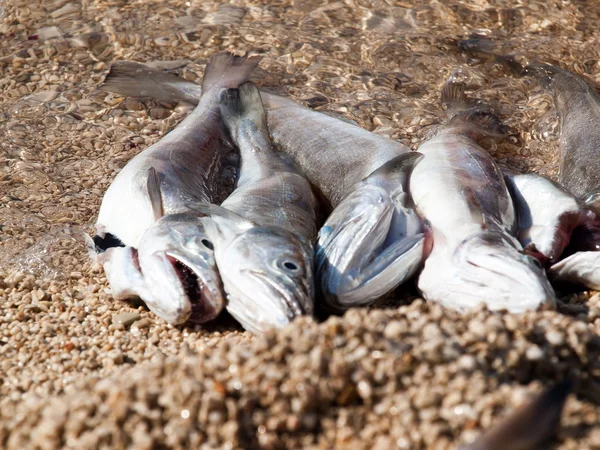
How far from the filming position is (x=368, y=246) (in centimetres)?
394

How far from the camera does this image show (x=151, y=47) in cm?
762

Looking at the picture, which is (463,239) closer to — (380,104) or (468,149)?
(468,149)

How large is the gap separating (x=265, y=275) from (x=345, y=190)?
146cm

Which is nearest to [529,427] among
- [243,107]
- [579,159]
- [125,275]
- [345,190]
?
[125,275]

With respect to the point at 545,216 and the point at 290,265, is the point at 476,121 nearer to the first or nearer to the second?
the point at 545,216

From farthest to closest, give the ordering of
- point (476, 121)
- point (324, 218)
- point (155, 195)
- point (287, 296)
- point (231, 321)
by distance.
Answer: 1. point (476, 121)
2. point (324, 218)
3. point (155, 195)
4. point (231, 321)
5. point (287, 296)

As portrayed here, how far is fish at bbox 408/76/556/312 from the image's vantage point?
3547mm

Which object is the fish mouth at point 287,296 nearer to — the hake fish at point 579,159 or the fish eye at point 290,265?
the fish eye at point 290,265

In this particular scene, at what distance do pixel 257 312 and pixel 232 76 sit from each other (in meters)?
3.00

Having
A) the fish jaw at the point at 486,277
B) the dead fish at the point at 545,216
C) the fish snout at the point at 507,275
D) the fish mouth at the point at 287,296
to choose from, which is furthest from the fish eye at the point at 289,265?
the dead fish at the point at 545,216

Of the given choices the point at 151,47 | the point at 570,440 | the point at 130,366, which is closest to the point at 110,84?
the point at 151,47

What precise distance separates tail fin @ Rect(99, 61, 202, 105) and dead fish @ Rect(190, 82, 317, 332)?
3.74ft

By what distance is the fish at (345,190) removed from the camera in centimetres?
384

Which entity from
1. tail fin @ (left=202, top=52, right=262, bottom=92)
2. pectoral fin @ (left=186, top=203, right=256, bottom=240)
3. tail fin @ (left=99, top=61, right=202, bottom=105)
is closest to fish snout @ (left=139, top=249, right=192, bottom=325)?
pectoral fin @ (left=186, top=203, right=256, bottom=240)
